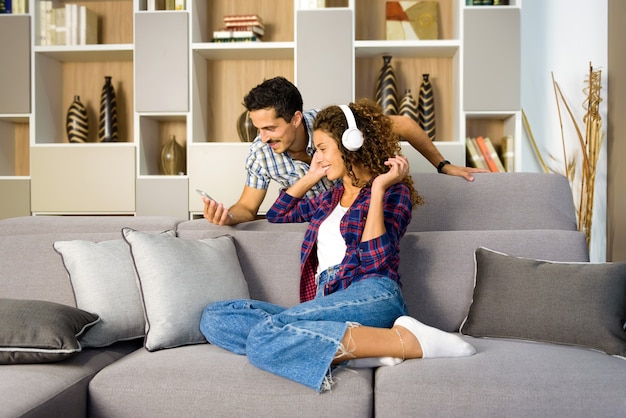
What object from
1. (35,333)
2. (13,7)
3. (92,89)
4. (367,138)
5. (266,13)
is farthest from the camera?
(92,89)

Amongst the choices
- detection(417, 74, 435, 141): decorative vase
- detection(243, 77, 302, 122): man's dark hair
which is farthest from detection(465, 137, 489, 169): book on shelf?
detection(243, 77, 302, 122): man's dark hair

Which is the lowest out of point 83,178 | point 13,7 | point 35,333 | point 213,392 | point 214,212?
point 213,392

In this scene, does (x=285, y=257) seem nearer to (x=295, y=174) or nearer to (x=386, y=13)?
(x=295, y=174)

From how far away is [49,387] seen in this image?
1.72 meters

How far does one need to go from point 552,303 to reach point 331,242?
67 centimetres

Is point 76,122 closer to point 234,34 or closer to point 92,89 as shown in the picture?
point 92,89

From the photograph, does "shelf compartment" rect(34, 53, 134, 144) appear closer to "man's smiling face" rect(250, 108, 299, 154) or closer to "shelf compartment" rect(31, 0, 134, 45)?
"shelf compartment" rect(31, 0, 134, 45)

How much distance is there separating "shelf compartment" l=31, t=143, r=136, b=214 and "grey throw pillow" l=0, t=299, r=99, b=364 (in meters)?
2.42

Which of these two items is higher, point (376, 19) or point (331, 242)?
point (376, 19)

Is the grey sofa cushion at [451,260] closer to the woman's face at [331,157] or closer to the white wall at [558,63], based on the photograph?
the woman's face at [331,157]

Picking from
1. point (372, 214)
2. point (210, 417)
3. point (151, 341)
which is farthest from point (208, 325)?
point (372, 214)

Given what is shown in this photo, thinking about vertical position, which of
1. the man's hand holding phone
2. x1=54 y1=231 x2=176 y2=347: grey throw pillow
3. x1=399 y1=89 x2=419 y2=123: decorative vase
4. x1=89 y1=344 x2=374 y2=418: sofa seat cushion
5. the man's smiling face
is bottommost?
x1=89 y1=344 x2=374 y2=418: sofa seat cushion

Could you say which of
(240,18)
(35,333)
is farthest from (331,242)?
(240,18)

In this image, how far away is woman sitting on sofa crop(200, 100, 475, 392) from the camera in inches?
74.3
